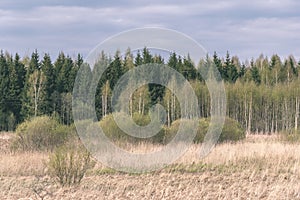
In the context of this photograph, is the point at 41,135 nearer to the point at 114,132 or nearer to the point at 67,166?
the point at 114,132

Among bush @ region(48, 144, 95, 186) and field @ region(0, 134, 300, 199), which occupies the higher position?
bush @ region(48, 144, 95, 186)

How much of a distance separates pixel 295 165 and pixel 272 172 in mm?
989

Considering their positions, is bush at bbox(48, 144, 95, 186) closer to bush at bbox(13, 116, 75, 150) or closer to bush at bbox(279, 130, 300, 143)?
bush at bbox(13, 116, 75, 150)

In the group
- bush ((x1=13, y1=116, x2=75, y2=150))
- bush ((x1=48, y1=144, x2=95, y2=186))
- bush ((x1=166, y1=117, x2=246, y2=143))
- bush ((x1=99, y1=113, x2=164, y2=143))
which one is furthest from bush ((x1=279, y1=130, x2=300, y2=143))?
bush ((x1=48, y1=144, x2=95, y2=186))

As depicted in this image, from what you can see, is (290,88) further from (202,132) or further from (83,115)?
(83,115)

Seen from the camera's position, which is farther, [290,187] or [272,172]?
[272,172]

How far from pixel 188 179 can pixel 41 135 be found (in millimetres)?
7070

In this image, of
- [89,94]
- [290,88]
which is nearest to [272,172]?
[89,94]

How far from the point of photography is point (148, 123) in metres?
16.5

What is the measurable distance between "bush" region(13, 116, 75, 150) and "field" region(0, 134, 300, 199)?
92 centimetres

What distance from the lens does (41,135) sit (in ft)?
50.1

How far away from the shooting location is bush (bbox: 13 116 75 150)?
14891 millimetres

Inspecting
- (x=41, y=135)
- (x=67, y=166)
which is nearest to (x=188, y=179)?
(x=67, y=166)

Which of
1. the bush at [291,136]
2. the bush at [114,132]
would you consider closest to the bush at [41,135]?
the bush at [114,132]
